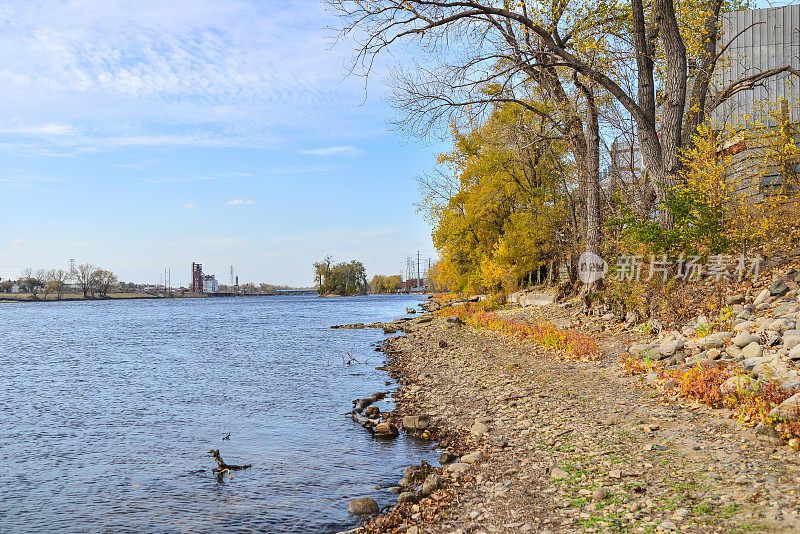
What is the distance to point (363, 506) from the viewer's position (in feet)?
24.1

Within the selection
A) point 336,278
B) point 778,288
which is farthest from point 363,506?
point 336,278

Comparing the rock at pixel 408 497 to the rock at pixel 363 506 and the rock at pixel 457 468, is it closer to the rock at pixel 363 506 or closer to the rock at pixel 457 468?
the rock at pixel 363 506

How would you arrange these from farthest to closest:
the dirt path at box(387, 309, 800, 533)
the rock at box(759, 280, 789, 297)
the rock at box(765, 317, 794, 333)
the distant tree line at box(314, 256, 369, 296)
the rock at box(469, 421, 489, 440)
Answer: the distant tree line at box(314, 256, 369, 296), the rock at box(759, 280, 789, 297), the rock at box(765, 317, 794, 333), the rock at box(469, 421, 489, 440), the dirt path at box(387, 309, 800, 533)

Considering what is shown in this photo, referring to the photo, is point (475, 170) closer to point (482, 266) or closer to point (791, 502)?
point (482, 266)

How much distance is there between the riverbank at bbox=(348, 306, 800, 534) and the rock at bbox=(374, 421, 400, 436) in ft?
2.29

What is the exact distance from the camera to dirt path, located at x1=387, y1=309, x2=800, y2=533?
5.56 meters

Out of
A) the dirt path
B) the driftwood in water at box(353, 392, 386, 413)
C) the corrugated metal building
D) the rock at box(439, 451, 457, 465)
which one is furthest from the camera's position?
the corrugated metal building

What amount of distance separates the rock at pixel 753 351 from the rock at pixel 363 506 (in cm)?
666

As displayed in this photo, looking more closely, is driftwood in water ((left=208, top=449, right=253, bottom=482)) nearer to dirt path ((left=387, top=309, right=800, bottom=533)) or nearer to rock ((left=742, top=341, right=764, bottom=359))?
dirt path ((left=387, top=309, right=800, bottom=533))

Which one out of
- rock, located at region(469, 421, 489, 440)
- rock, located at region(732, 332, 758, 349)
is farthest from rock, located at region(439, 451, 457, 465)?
rock, located at region(732, 332, 758, 349)

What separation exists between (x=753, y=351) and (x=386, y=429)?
656 centimetres

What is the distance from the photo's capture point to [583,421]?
9125 millimetres

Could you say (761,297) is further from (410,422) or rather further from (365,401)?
(365,401)

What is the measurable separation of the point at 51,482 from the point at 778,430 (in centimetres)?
1097
